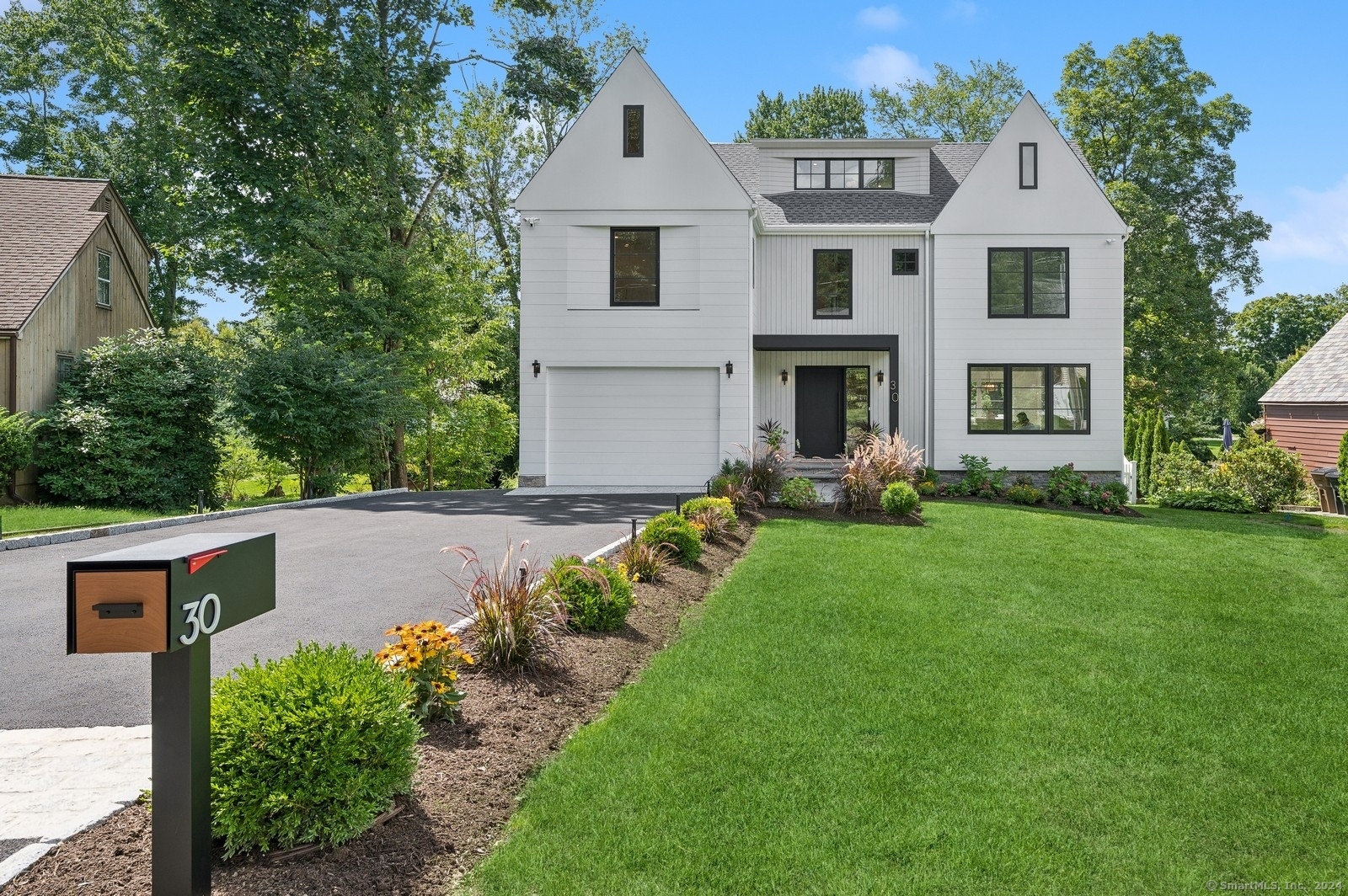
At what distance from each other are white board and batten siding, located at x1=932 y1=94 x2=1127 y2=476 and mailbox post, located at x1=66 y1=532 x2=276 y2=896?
16.6m

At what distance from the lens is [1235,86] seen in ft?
88.8

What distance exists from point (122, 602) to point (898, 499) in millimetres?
10465

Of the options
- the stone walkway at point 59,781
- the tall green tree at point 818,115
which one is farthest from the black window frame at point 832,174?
the stone walkway at point 59,781

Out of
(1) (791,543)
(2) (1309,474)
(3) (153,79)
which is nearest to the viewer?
(1) (791,543)

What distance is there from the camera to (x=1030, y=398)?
1773 cm

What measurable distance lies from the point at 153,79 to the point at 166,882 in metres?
24.2

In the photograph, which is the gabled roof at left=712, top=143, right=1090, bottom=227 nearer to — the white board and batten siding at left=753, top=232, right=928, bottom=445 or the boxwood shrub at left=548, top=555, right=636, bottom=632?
the white board and batten siding at left=753, top=232, right=928, bottom=445

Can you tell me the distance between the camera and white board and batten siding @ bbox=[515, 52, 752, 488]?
1669 centimetres

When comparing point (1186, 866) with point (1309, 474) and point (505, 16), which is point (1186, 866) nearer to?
point (1309, 474)

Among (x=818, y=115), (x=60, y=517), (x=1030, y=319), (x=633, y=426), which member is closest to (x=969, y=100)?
(x=818, y=115)

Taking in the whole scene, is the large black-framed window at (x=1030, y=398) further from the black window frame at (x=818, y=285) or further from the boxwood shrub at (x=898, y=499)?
the boxwood shrub at (x=898, y=499)

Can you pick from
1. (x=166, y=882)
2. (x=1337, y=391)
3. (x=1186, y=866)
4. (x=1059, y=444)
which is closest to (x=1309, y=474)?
(x=1337, y=391)

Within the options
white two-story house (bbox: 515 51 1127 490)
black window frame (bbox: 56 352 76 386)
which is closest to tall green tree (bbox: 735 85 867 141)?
white two-story house (bbox: 515 51 1127 490)

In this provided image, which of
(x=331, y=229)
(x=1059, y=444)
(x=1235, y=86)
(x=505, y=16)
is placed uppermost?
(x=505, y=16)
